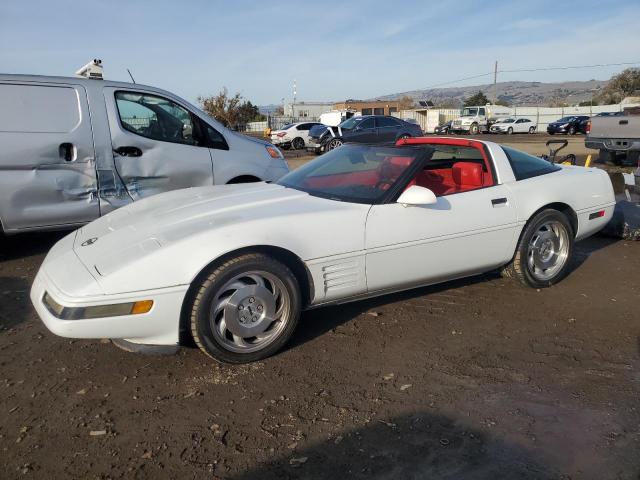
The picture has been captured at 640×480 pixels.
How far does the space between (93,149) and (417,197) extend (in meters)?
3.48

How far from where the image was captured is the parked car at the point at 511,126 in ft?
123

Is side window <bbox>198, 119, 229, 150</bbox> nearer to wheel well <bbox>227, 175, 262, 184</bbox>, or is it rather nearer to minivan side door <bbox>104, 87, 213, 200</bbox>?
minivan side door <bbox>104, 87, 213, 200</bbox>

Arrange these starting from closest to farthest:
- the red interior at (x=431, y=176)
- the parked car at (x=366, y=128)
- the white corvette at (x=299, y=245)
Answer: the white corvette at (x=299, y=245), the red interior at (x=431, y=176), the parked car at (x=366, y=128)

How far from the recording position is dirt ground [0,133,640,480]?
89.8 inches

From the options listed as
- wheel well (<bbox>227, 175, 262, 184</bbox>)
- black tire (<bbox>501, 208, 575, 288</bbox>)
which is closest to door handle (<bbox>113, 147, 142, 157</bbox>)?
wheel well (<bbox>227, 175, 262, 184</bbox>)

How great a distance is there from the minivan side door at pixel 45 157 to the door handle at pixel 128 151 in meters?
0.26

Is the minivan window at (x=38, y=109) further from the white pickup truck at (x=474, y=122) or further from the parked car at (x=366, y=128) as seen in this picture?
the white pickup truck at (x=474, y=122)

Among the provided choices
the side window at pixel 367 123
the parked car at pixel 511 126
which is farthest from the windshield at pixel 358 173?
the parked car at pixel 511 126

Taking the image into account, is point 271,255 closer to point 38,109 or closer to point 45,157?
point 45,157

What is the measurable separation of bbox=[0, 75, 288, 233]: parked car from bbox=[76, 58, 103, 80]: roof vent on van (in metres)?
0.34

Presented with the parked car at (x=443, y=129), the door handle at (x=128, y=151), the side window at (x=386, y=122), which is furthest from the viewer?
the parked car at (x=443, y=129)

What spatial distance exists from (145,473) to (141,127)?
413 cm

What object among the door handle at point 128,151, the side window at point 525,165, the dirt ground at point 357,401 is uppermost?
the door handle at point 128,151

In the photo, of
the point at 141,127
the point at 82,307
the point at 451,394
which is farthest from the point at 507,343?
the point at 141,127
